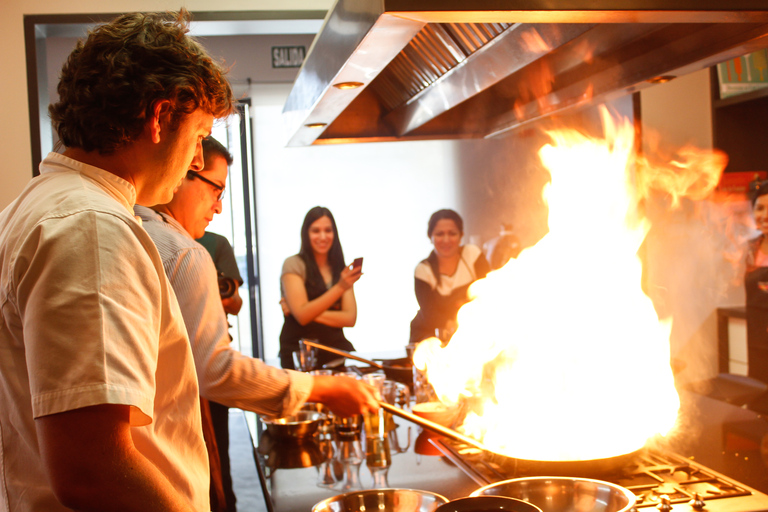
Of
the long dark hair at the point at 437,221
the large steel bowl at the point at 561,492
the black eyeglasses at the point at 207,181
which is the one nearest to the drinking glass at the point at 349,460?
the large steel bowl at the point at 561,492

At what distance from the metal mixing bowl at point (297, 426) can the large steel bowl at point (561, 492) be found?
0.81 meters

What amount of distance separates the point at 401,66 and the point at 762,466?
156 cm

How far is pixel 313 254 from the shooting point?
368cm

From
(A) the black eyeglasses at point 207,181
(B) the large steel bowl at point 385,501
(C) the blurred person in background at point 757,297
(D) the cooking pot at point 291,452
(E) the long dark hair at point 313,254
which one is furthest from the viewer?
(E) the long dark hair at point 313,254

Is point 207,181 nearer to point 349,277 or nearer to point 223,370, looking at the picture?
point 223,370

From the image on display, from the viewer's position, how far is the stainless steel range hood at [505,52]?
1054mm

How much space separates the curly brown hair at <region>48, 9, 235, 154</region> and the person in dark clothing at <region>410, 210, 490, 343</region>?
2.50 meters

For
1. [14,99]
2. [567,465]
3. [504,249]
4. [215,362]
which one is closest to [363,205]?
[504,249]

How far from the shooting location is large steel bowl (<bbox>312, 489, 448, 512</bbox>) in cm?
119

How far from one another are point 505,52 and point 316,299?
219 centimetres

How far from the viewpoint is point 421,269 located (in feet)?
12.0

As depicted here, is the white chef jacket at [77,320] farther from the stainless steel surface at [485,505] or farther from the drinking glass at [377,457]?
the drinking glass at [377,457]

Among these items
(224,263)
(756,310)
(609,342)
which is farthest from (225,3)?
(756,310)

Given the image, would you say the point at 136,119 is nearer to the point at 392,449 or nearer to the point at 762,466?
the point at 392,449
